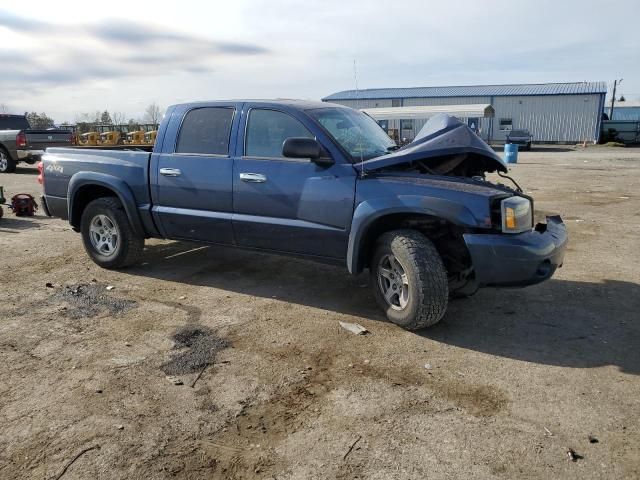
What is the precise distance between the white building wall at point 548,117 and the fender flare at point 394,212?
3641 cm

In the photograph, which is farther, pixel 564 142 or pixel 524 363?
pixel 564 142

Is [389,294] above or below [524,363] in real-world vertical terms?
above

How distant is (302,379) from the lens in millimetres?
3490

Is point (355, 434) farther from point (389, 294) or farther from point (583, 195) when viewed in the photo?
point (583, 195)

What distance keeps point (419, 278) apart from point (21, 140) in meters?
15.4

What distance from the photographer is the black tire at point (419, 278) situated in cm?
402

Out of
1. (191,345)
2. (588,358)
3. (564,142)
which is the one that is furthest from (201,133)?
(564,142)

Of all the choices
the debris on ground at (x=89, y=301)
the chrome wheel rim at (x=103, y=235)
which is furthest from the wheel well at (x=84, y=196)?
the debris on ground at (x=89, y=301)

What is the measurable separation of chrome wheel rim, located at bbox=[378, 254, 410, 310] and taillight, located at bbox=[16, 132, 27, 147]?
14.8 meters

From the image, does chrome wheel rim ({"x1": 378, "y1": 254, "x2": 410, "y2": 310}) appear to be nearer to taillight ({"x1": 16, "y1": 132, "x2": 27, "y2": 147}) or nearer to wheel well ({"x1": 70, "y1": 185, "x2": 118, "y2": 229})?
wheel well ({"x1": 70, "y1": 185, "x2": 118, "y2": 229})

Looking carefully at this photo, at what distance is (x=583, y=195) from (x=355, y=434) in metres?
10.9

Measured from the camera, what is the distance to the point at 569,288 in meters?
5.33

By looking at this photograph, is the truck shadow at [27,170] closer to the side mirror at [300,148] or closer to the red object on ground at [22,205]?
the red object on ground at [22,205]

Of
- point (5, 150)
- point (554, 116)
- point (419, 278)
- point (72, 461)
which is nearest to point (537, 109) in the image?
point (554, 116)
